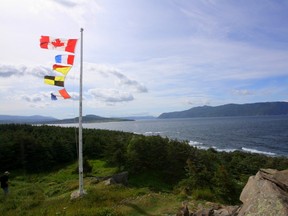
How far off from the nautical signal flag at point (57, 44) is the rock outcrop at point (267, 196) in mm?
12883

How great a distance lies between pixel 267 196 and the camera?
9953mm

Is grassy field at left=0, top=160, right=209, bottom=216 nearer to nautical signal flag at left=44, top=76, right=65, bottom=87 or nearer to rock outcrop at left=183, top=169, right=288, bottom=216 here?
rock outcrop at left=183, top=169, right=288, bottom=216

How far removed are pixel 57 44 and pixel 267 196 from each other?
46.7 ft

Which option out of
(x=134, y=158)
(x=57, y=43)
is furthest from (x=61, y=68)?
(x=134, y=158)

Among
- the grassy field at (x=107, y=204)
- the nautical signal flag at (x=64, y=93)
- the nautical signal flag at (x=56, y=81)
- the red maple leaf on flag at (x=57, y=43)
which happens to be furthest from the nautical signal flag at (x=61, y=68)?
the grassy field at (x=107, y=204)

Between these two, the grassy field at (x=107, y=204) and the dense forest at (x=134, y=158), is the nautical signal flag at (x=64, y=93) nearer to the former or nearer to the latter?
the grassy field at (x=107, y=204)

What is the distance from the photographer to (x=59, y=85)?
1878cm

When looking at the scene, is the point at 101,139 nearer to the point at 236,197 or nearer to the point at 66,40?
the point at 236,197

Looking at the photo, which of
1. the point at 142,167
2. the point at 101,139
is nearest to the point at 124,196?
the point at 142,167

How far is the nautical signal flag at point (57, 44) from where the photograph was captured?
18.4m

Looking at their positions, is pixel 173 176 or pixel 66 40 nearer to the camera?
pixel 66 40

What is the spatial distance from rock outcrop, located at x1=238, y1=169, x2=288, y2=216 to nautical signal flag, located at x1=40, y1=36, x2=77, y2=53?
1288cm

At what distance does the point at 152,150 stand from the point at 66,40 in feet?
114

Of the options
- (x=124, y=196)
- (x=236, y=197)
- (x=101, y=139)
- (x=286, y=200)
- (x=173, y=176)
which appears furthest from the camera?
(x=101, y=139)
